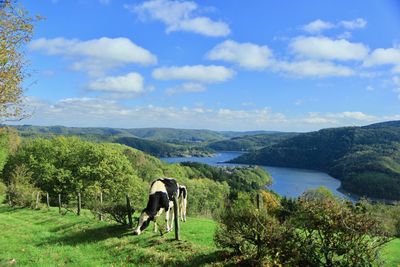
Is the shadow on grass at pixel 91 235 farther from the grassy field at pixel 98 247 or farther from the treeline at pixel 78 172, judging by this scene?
the treeline at pixel 78 172


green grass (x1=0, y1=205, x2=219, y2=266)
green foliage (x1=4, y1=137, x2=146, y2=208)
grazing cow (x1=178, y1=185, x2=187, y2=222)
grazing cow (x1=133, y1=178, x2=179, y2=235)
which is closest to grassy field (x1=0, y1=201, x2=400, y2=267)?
green grass (x1=0, y1=205, x2=219, y2=266)

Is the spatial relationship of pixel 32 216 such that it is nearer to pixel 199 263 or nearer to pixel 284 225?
pixel 199 263

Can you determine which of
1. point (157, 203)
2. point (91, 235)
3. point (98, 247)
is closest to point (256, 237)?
point (157, 203)

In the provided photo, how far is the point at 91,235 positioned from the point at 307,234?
409 inches

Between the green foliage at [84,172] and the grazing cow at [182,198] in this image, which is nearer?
the grazing cow at [182,198]

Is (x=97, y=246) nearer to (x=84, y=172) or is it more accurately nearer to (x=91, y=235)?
(x=91, y=235)

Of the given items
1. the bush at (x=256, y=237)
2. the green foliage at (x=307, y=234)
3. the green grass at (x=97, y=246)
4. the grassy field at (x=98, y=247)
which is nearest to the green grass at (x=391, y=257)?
the grassy field at (x=98, y=247)

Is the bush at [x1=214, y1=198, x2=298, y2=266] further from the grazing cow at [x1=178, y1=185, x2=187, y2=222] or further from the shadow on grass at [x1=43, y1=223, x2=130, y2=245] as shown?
the grazing cow at [x1=178, y1=185, x2=187, y2=222]

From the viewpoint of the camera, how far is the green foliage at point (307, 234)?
8.98 m

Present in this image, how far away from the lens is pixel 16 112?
14375 millimetres

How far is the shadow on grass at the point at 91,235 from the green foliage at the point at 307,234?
6.14m

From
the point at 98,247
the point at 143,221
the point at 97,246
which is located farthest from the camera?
the point at 143,221

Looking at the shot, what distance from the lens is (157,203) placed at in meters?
16.5

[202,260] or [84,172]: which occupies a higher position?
[202,260]
